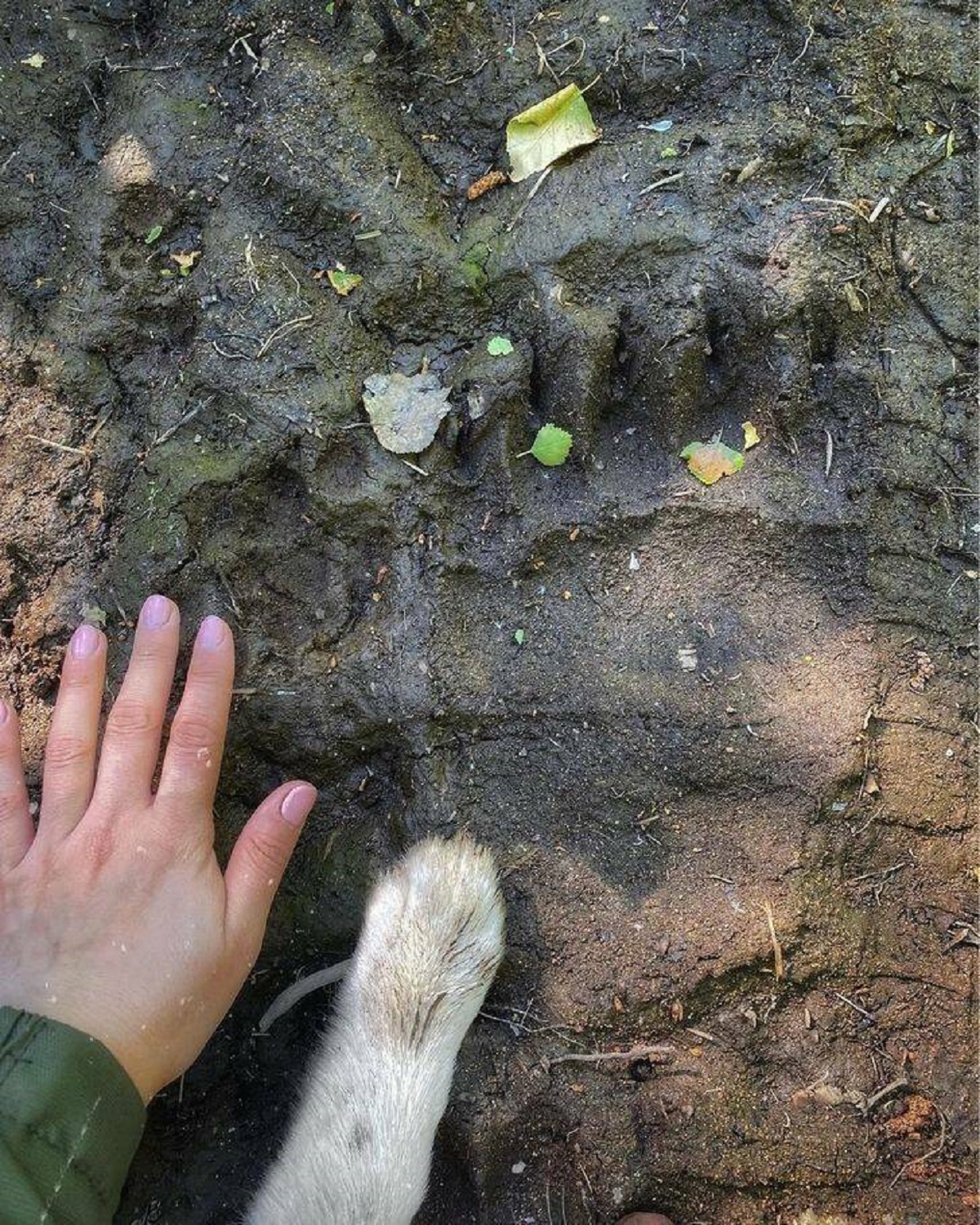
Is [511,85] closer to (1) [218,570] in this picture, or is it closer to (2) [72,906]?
(1) [218,570]

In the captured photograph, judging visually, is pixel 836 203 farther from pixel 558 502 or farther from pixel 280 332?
pixel 280 332

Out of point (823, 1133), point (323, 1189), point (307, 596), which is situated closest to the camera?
point (323, 1189)

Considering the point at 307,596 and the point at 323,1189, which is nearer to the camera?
the point at 323,1189

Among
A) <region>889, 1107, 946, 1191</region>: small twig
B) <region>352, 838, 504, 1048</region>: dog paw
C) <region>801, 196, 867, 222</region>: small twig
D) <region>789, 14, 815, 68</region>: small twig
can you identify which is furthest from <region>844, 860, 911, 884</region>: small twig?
<region>789, 14, 815, 68</region>: small twig

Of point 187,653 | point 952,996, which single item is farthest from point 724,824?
point 187,653

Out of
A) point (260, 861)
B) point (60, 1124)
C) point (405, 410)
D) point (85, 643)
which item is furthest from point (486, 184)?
point (60, 1124)

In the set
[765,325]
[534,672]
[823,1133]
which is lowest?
[823,1133]
